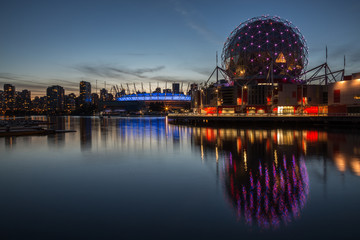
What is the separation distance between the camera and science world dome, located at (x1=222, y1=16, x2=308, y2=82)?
6712 cm

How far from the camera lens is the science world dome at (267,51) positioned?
67125 millimetres

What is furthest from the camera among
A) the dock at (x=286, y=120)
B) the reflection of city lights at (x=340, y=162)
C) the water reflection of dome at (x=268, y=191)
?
the dock at (x=286, y=120)

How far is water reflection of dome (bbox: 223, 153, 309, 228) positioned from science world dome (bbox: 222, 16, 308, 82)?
2263 inches

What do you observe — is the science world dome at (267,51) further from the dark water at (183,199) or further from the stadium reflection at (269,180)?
the dark water at (183,199)

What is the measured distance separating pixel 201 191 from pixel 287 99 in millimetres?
57075

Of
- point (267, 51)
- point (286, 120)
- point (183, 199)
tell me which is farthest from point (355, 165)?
point (267, 51)

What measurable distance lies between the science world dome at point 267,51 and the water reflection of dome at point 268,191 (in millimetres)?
57478

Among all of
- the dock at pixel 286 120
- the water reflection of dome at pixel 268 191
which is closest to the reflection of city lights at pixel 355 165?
the water reflection of dome at pixel 268 191

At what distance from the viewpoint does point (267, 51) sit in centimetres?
6669

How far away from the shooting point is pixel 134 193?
870cm

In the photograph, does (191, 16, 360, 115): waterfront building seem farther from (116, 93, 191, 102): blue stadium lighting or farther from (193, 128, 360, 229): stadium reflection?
(116, 93, 191, 102): blue stadium lighting

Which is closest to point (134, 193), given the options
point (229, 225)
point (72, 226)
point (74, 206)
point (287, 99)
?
point (74, 206)

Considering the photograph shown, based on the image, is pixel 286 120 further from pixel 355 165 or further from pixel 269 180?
pixel 269 180

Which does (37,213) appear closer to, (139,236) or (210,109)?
(139,236)
